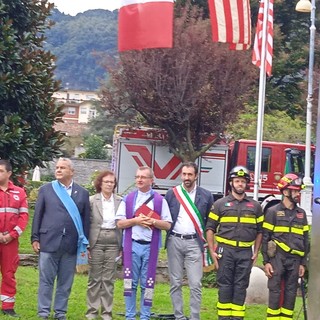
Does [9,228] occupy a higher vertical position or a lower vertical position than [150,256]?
higher

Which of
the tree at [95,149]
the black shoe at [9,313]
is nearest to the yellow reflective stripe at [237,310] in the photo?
the black shoe at [9,313]

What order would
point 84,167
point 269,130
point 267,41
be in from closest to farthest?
point 267,41 < point 269,130 < point 84,167

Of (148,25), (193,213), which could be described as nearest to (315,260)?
(193,213)

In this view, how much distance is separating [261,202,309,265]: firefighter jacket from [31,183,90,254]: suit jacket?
230 centimetres

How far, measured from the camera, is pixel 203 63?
3028 centimetres

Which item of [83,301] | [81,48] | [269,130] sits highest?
[81,48]

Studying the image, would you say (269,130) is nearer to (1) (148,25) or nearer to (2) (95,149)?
(2) (95,149)

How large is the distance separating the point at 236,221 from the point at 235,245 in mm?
285

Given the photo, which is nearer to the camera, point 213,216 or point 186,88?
point 213,216

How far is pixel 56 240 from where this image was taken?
10.1 m

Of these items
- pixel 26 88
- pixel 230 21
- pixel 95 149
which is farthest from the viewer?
pixel 95 149

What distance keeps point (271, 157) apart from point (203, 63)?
14.3 feet

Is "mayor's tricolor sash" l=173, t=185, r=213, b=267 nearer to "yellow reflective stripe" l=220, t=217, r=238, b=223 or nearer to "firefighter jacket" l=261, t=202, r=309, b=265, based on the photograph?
"yellow reflective stripe" l=220, t=217, r=238, b=223

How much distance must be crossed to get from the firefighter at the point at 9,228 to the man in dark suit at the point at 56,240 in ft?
0.68
